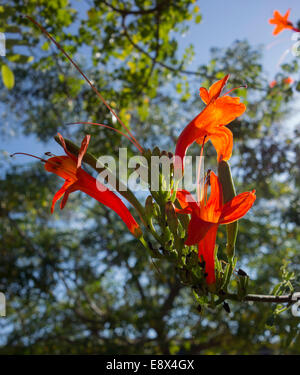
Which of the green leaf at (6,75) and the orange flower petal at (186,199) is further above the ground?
the green leaf at (6,75)

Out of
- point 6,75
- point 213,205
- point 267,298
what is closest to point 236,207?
point 213,205

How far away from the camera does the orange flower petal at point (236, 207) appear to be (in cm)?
79

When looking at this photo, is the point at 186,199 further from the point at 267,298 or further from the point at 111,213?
the point at 111,213

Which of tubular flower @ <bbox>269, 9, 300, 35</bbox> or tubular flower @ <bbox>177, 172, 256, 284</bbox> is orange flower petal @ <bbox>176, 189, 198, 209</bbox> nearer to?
tubular flower @ <bbox>177, 172, 256, 284</bbox>

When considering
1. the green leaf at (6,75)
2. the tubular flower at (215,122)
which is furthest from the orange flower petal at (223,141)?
the green leaf at (6,75)

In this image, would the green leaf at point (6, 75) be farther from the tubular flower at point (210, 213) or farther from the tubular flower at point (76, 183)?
the tubular flower at point (210, 213)

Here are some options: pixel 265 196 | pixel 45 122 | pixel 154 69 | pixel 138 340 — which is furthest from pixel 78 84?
pixel 138 340

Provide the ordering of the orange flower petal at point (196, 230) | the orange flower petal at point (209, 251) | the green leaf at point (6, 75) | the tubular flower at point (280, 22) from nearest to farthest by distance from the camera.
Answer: the orange flower petal at point (196, 230)
the orange flower petal at point (209, 251)
the green leaf at point (6, 75)
the tubular flower at point (280, 22)

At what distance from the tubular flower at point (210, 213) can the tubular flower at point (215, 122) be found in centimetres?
13

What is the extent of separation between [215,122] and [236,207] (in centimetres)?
29

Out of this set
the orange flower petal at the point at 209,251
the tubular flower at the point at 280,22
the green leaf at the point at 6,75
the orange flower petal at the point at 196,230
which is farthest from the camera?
the tubular flower at the point at 280,22

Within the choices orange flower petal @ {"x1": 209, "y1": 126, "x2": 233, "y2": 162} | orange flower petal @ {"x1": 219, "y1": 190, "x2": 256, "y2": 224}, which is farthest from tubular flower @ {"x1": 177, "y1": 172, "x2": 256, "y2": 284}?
orange flower petal @ {"x1": 209, "y1": 126, "x2": 233, "y2": 162}

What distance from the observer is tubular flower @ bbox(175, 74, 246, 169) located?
92 centimetres
